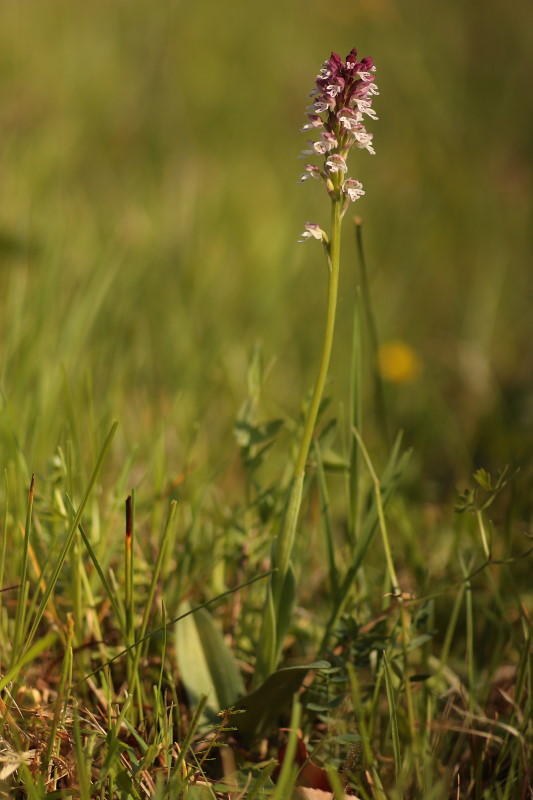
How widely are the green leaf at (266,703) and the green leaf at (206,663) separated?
0.16 feet

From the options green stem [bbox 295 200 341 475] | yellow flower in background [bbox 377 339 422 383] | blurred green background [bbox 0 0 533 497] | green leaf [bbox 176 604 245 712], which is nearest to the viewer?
green stem [bbox 295 200 341 475]

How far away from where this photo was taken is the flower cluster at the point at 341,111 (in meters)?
0.82

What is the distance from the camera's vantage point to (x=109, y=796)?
2.65 feet

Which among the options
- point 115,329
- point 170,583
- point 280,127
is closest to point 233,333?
point 115,329

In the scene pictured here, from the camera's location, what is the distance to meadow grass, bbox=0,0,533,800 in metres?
0.90

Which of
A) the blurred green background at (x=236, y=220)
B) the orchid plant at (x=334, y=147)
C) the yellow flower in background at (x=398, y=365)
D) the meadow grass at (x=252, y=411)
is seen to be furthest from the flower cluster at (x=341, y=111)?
the yellow flower in background at (x=398, y=365)

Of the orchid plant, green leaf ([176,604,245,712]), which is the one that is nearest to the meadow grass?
green leaf ([176,604,245,712])

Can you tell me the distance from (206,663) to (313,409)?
1.41ft

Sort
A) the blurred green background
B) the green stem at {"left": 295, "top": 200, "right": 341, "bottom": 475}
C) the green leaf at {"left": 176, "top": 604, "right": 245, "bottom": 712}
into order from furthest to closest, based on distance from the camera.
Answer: the blurred green background, the green leaf at {"left": 176, "top": 604, "right": 245, "bottom": 712}, the green stem at {"left": 295, "top": 200, "right": 341, "bottom": 475}

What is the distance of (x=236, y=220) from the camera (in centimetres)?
291

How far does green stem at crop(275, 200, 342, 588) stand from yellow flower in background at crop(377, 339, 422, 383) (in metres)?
1.48

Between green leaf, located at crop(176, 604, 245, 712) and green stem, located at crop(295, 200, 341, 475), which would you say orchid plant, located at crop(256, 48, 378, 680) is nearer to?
green stem, located at crop(295, 200, 341, 475)

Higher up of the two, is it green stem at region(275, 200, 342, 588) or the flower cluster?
the flower cluster

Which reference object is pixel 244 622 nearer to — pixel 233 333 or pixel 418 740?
Result: pixel 418 740
